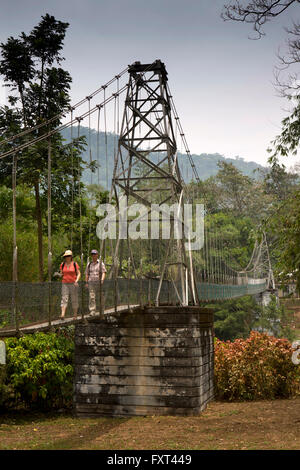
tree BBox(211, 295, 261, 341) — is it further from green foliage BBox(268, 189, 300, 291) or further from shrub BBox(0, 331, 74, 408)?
green foliage BBox(268, 189, 300, 291)

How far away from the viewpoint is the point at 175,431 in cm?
958

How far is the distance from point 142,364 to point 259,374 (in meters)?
3.08

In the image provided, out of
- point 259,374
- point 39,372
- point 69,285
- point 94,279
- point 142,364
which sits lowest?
point 259,374

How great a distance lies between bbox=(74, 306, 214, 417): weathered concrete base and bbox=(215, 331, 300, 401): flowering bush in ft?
4.92

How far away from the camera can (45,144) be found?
1622 cm

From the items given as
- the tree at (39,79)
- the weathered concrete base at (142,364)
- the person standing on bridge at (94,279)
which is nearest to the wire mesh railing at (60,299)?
the person standing on bridge at (94,279)

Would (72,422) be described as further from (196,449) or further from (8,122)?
(8,122)

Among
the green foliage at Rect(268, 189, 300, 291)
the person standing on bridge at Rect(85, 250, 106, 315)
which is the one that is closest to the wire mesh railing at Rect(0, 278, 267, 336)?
the person standing on bridge at Rect(85, 250, 106, 315)

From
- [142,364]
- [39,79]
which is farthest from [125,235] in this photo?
[39,79]

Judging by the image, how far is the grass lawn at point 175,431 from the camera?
855 centimetres

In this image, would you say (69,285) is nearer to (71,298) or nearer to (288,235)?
(71,298)

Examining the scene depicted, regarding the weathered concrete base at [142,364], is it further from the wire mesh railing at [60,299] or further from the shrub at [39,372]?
the shrub at [39,372]
